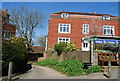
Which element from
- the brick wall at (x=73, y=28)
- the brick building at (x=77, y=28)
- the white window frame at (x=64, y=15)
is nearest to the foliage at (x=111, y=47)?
the brick building at (x=77, y=28)

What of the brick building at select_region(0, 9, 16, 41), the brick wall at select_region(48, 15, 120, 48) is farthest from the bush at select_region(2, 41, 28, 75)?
the brick wall at select_region(48, 15, 120, 48)

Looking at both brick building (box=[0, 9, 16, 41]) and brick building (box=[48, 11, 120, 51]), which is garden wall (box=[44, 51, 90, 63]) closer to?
brick building (box=[0, 9, 16, 41])

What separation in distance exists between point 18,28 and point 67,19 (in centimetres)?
1187

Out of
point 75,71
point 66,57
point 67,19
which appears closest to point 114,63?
point 75,71

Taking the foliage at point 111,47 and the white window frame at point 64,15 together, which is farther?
the white window frame at point 64,15

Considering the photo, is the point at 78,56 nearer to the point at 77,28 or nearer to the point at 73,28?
the point at 73,28

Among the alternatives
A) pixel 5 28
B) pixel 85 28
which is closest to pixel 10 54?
pixel 5 28

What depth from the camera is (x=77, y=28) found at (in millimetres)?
23500

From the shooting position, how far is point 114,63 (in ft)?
34.2

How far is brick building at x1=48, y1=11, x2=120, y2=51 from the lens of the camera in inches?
906

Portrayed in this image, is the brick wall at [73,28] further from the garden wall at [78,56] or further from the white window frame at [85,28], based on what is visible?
the garden wall at [78,56]

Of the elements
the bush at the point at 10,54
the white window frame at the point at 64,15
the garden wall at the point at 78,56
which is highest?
the white window frame at the point at 64,15

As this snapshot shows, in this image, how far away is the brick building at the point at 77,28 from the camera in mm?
23016

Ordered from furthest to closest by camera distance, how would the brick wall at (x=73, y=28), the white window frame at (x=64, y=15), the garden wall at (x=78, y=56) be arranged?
the white window frame at (x=64, y=15), the brick wall at (x=73, y=28), the garden wall at (x=78, y=56)
